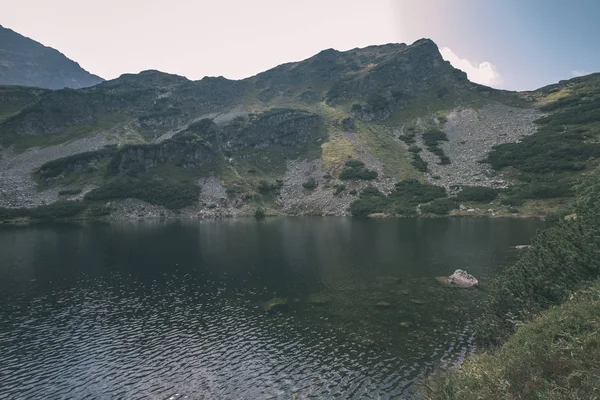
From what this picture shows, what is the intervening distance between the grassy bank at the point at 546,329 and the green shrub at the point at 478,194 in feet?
401

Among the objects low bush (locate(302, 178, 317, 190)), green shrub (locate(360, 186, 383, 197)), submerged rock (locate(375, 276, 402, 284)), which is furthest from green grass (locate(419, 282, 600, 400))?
low bush (locate(302, 178, 317, 190))

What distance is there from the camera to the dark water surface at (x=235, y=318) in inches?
1164

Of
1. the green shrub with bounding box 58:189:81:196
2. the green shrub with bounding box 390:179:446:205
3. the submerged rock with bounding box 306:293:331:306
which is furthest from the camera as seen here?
the green shrub with bounding box 58:189:81:196

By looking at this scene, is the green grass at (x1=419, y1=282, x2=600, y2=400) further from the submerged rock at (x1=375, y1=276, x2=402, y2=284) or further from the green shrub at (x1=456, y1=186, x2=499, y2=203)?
the green shrub at (x1=456, y1=186, x2=499, y2=203)

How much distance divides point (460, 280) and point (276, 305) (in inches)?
1200

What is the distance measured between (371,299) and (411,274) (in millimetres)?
15390

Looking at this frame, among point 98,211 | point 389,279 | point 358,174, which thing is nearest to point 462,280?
point 389,279

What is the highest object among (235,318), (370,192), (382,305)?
(370,192)

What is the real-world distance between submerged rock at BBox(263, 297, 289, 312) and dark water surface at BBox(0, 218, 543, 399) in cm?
93

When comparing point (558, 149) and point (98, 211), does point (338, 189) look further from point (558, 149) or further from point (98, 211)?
point (98, 211)

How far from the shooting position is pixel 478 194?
496ft

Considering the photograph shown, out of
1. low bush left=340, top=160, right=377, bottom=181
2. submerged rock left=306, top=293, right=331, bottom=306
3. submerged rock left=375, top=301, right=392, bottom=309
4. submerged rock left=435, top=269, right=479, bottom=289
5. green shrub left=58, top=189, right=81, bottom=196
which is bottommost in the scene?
submerged rock left=306, top=293, right=331, bottom=306

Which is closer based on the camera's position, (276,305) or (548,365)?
(548,365)

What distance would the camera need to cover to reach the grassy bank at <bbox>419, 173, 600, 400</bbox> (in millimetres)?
14156
